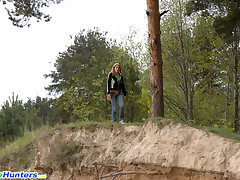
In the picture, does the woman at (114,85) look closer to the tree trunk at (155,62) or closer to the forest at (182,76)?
the tree trunk at (155,62)

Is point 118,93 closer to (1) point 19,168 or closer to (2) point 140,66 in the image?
(1) point 19,168

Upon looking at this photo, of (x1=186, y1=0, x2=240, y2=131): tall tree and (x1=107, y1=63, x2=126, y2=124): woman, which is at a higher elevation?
(x1=186, y1=0, x2=240, y2=131): tall tree

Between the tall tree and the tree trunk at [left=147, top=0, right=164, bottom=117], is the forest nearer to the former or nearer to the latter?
the tall tree

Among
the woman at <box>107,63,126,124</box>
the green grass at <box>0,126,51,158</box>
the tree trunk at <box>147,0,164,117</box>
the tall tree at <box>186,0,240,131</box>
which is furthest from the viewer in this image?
the tall tree at <box>186,0,240,131</box>

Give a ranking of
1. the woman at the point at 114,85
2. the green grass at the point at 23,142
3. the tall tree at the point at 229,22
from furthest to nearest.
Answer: the tall tree at the point at 229,22, the green grass at the point at 23,142, the woman at the point at 114,85

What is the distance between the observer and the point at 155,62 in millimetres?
9352

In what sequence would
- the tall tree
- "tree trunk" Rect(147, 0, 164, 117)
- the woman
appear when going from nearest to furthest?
"tree trunk" Rect(147, 0, 164, 117) → the woman → the tall tree

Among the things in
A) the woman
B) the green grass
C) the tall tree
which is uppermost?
the tall tree

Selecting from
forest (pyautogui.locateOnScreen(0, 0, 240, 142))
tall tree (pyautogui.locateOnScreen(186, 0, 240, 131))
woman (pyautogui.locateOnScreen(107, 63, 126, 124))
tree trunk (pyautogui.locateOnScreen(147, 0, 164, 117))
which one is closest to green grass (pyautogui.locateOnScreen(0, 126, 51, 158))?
forest (pyautogui.locateOnScreen(0, 0, 240, 142))

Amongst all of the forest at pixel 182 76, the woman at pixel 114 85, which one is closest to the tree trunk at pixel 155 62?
the woman at pixel 114 85

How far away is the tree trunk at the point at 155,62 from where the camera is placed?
30.1 ft

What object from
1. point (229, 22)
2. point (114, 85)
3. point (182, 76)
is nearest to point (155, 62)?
point (114, 85)

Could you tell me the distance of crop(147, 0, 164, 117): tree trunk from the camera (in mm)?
9180

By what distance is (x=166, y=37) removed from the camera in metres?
18.4
